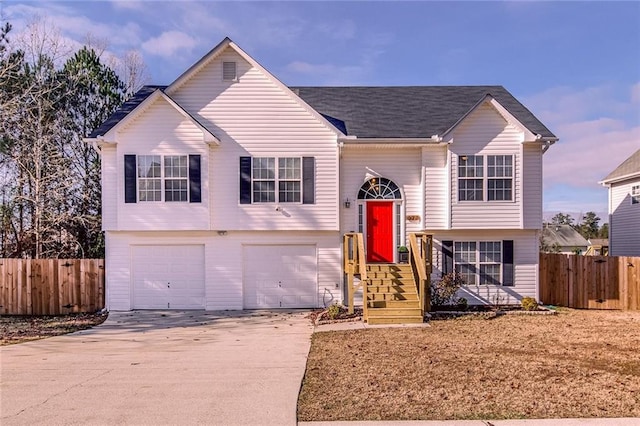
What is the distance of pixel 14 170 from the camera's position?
17.9m

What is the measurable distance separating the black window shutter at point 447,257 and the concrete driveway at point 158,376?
5504 millimetres

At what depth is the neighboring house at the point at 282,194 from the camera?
13.6m

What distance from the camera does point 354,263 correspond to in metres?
12.7

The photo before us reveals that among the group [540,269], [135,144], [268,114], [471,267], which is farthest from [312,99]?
[540,269]

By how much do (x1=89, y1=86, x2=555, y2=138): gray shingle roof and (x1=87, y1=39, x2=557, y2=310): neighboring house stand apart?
167 mm

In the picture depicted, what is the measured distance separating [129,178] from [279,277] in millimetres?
5911

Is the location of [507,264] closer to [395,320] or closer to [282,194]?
[395,320]

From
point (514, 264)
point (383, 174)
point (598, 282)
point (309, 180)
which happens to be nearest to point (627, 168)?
point (598, 282)

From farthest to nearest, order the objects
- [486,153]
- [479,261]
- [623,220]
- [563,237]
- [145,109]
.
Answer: [563,237] → [623,220] → [479,261] → [486,153] → [145,109]

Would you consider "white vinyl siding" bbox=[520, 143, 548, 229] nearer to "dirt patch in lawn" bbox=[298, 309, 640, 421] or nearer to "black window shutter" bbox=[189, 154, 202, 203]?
"dirt patch in lawn" bbox=[298, 309, 640, 421]

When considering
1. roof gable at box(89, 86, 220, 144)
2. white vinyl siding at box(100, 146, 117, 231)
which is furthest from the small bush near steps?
white vinyl siding at box(100, 146, 117, 231)

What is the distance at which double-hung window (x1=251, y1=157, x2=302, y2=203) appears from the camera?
555 inches

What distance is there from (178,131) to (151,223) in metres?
3.12

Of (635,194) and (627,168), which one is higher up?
(627,168)
